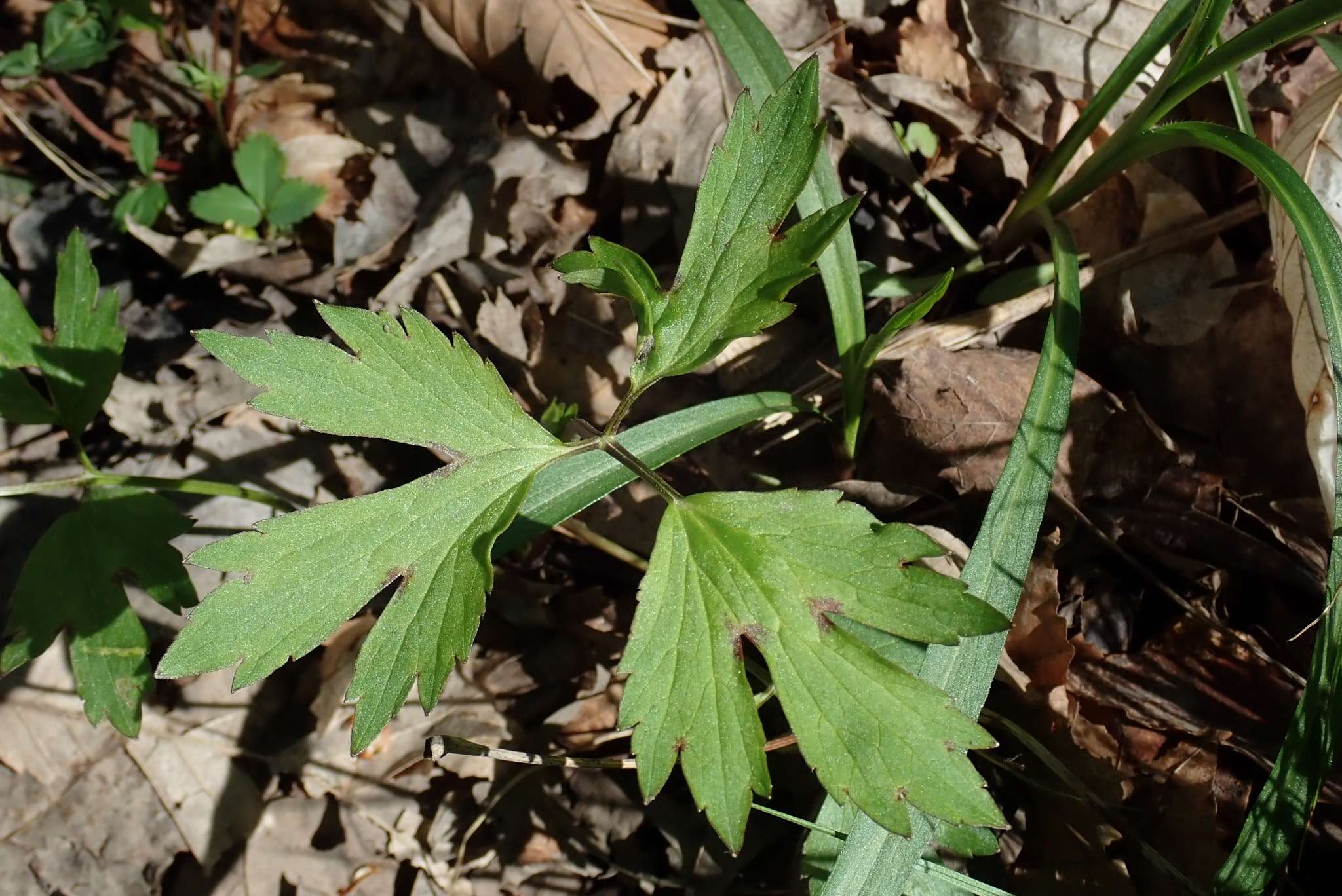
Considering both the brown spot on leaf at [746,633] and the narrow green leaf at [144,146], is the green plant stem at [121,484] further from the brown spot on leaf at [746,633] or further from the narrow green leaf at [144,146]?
the brown spot on leaf at [746,633]

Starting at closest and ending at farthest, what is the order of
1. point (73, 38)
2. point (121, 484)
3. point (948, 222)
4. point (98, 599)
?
point (98, 599) < point (121, 484) < point (948, 222) < point (73, 38)

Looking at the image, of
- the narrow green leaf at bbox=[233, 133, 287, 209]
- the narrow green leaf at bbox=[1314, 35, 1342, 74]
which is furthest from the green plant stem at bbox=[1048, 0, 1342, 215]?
the narrow green leaf at bbox=[233, 133, 287, 209]

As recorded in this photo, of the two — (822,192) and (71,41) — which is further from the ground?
(822,192)

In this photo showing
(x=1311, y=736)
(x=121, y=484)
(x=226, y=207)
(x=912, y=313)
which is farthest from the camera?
(x=226, y=207)

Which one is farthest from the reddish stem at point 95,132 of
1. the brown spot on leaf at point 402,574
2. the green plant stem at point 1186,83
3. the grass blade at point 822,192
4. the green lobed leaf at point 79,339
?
the green plant stem at point 1186,83

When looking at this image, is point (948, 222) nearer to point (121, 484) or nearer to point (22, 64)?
point (121, 484)

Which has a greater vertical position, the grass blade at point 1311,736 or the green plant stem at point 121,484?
the grass blade at point 1311,736

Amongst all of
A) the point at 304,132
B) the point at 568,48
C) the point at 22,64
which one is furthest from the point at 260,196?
the point at 568,48
